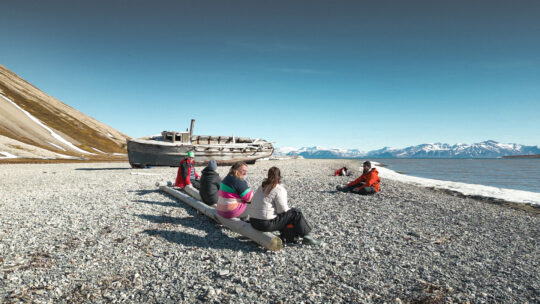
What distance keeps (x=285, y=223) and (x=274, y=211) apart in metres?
0.46

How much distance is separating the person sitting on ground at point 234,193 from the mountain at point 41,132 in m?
58.2

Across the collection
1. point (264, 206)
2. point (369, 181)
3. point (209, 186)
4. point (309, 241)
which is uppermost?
point (209, 186)

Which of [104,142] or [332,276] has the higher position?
[104,142]

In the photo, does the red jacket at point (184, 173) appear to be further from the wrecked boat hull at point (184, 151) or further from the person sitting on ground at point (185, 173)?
the wrecked boat hull at point (184, 151)

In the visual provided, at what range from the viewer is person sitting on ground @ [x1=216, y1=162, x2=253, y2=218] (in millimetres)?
8492

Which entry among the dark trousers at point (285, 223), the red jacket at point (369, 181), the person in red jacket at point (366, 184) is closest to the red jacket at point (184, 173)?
the dark trousers at point (285, 223)

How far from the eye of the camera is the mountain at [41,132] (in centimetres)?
5884

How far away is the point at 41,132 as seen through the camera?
84500 millimetres

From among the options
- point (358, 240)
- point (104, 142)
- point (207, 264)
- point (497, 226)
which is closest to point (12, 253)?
point (207, 264)

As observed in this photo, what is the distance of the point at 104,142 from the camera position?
113 metres

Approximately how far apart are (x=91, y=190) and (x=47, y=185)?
503 cm

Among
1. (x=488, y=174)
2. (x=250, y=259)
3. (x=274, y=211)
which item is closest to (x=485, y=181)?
(x=488, y=174)

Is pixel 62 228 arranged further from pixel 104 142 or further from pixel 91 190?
pixel 104 142

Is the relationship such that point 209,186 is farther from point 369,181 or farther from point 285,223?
point 369,181
